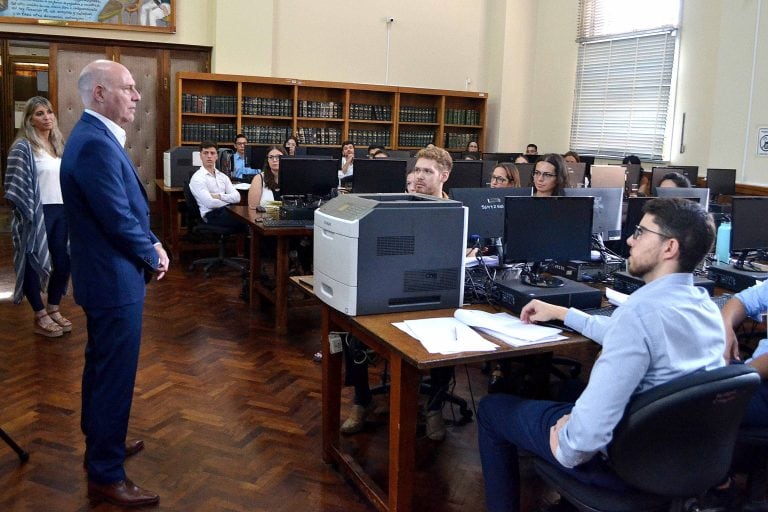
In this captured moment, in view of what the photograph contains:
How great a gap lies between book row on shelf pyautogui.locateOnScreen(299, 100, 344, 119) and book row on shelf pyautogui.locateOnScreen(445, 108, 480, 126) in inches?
67.3

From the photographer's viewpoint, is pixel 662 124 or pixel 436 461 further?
pixel 662 124

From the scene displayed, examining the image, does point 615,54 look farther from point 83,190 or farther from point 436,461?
point 83,190

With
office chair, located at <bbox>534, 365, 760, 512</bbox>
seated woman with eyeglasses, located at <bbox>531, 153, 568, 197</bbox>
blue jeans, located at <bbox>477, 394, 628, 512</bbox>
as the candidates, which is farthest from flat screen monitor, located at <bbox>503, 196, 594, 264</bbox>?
seated woman with eyeglasses, located at <bbox>531, 153, 568, 197</bbox>

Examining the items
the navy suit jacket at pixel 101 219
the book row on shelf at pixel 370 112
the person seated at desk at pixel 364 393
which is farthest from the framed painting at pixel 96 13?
the person seated at desk at pixel 364 393

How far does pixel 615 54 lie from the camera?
9.32 meters

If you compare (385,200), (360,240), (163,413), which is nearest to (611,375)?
(360,240)

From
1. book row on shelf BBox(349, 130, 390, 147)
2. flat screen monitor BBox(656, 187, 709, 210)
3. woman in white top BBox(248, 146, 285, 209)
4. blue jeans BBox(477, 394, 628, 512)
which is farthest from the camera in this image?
book row on shelf BBox(349, 130, 390, 147)

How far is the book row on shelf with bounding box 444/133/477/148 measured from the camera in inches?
412

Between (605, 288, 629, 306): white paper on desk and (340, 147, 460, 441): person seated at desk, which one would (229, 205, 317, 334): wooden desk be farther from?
(605, 288, 629, 306): white paper on desk

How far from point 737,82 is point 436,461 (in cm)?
635

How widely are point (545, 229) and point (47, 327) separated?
334 cm

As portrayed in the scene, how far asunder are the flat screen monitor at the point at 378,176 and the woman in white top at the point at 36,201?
2.08m

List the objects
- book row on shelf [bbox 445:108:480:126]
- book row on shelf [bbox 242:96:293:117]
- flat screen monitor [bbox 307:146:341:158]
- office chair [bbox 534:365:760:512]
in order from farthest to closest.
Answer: book row on shelf [bbox 445:108:480:126] → book row on shelf [bbox 242:96:293:117] → flat screen monitor [bbox 307:146:341:158] → office chair [bbox 534:365:760:512]

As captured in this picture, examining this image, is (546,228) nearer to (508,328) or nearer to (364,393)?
(508,328)
